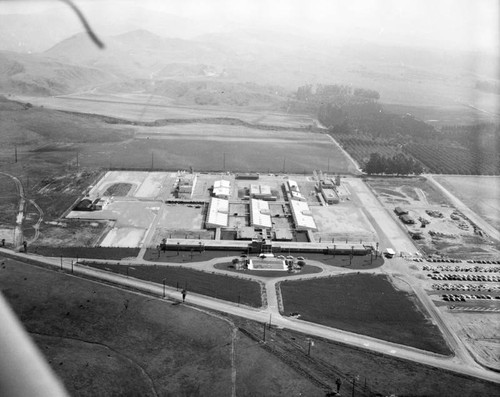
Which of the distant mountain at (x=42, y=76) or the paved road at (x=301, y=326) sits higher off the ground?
the distant mountain at (x=42, y=76)

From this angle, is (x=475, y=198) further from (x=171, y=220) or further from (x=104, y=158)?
(x=104, y=158)

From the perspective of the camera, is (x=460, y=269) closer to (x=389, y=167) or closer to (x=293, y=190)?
(x=293, y=190)

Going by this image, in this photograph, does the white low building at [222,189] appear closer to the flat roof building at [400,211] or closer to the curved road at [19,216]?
the flat roof building at [400,211]

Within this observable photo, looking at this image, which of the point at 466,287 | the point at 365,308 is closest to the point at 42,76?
the point at 365,308

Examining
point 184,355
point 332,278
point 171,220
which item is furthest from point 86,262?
point 332,278

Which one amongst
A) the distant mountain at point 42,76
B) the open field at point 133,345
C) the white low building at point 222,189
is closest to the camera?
the open field at point 133,345

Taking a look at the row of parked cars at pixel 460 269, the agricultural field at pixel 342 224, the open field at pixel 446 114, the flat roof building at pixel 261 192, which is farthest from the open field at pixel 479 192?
the open field at pixel 446 114
